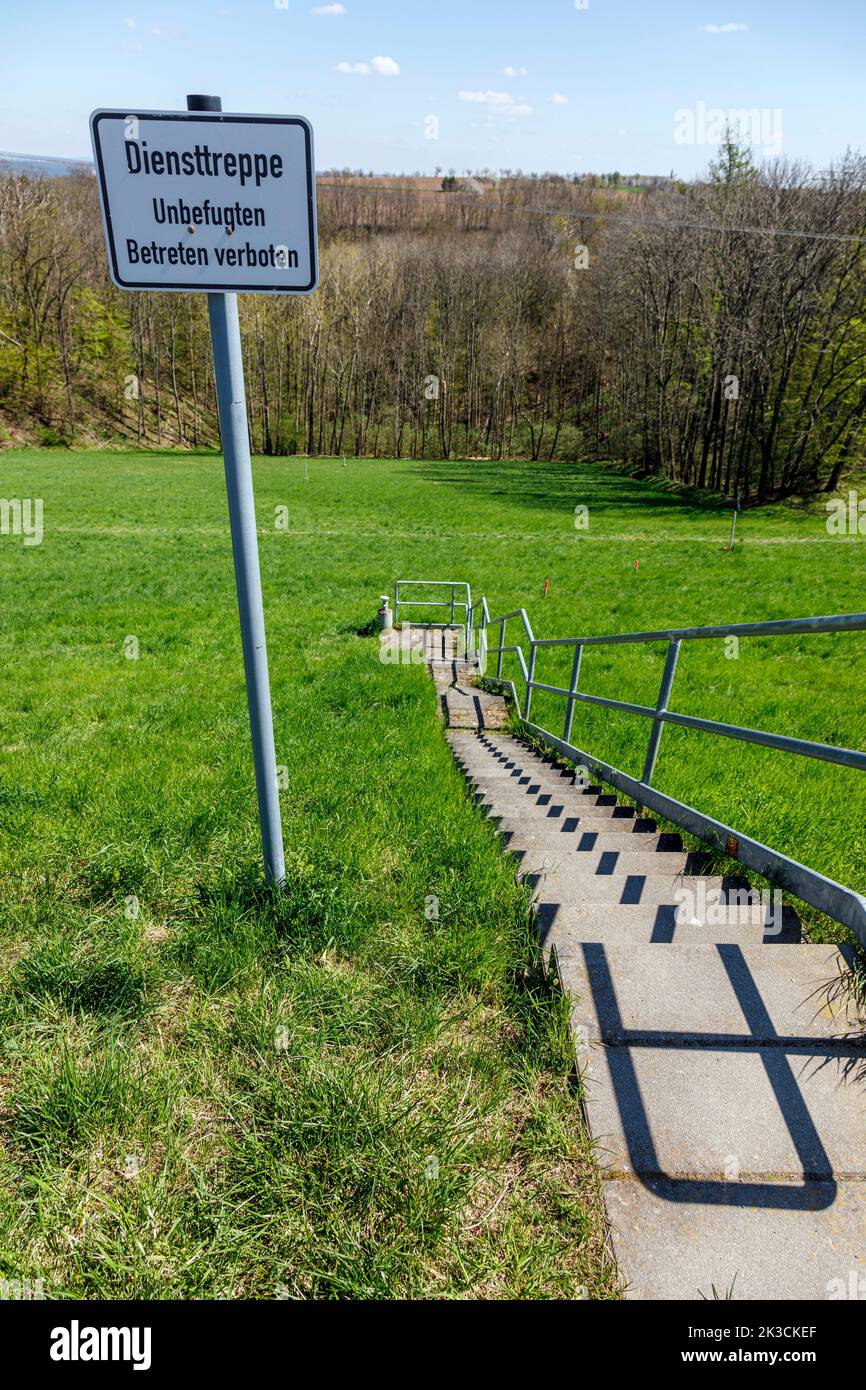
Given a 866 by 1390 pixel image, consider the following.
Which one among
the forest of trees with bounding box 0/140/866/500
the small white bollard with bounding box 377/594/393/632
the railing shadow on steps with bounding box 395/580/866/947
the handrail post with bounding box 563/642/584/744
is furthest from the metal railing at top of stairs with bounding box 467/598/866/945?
the forest of trees with bounding box 0/140/866/500

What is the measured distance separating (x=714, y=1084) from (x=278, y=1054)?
4.04 feet

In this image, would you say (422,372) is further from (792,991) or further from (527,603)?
(792,991)

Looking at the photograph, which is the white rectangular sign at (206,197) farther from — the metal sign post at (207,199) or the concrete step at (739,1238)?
the concrete step at (739,1238)

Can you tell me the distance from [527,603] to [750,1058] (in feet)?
43.8

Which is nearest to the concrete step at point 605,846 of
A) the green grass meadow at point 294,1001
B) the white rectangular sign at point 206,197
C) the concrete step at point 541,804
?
the green grass meadow at point 294,1001

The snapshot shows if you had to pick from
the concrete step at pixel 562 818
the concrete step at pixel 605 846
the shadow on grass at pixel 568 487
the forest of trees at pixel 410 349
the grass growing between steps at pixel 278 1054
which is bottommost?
the concrete step at pixel 562 818

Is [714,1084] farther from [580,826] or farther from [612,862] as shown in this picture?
[580,826]

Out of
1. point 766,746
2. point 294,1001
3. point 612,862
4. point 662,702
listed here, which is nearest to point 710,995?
point 612,862

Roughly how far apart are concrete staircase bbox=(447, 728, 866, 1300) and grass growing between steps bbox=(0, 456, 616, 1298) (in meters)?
0.11

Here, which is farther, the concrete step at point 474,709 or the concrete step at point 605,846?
the concrete step at point 474,709

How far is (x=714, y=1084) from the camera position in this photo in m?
1.88

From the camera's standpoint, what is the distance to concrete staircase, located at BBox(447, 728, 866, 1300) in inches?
60.8

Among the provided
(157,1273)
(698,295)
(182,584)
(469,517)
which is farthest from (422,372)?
(157,1273)

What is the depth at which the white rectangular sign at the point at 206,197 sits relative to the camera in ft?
6.72
